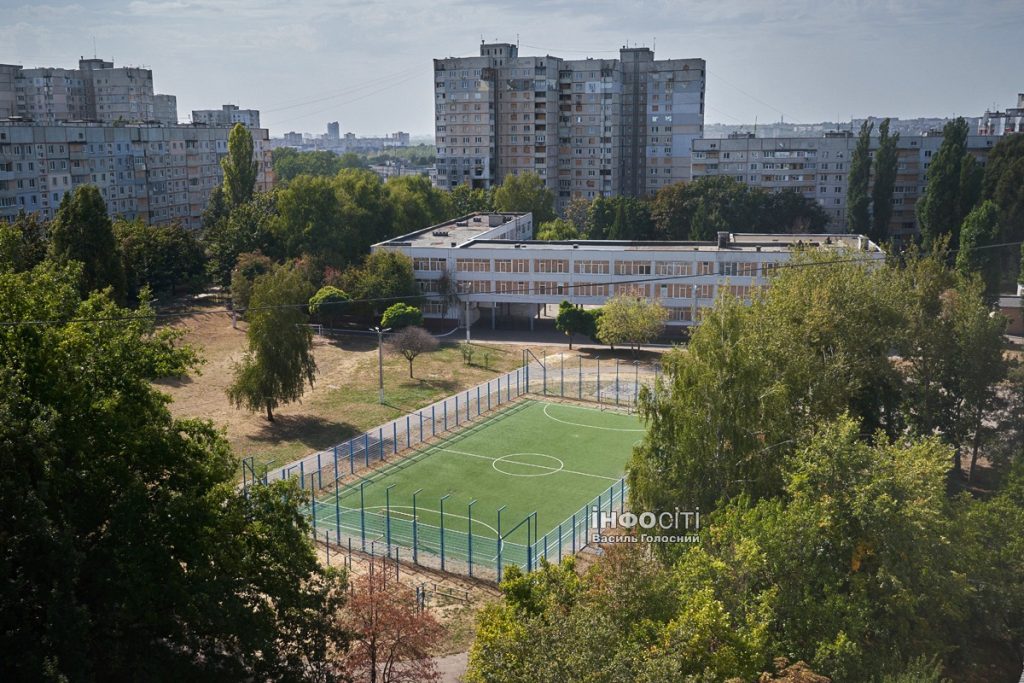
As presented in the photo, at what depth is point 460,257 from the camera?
135ft

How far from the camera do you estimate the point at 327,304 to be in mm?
38688

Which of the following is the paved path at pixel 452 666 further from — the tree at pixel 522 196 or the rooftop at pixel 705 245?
the tree at pixel 522 196

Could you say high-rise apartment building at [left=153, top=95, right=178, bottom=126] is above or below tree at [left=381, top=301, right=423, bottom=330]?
above

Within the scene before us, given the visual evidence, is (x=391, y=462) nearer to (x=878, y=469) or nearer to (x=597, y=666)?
(x=878, y=469)

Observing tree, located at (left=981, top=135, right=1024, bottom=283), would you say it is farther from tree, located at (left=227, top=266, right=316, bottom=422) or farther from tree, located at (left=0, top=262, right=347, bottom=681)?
tree, located at (left=0, top=262, right=347, bottom=681)

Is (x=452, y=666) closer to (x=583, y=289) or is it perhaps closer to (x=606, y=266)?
(x=583, y=289)

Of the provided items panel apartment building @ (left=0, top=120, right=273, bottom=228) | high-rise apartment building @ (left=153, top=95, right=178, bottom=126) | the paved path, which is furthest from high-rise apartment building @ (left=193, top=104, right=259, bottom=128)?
the paved path

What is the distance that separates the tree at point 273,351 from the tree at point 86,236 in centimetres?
1041

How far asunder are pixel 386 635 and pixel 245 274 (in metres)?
30.4

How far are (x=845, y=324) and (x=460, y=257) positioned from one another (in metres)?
22.5

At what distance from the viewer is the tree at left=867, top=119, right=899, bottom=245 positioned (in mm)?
52562

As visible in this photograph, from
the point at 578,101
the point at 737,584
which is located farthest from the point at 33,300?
the point at 578,101

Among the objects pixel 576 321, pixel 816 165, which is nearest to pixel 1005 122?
pixel 816 165

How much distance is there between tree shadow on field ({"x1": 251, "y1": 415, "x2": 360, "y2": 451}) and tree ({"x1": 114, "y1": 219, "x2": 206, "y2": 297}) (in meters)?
14.5
